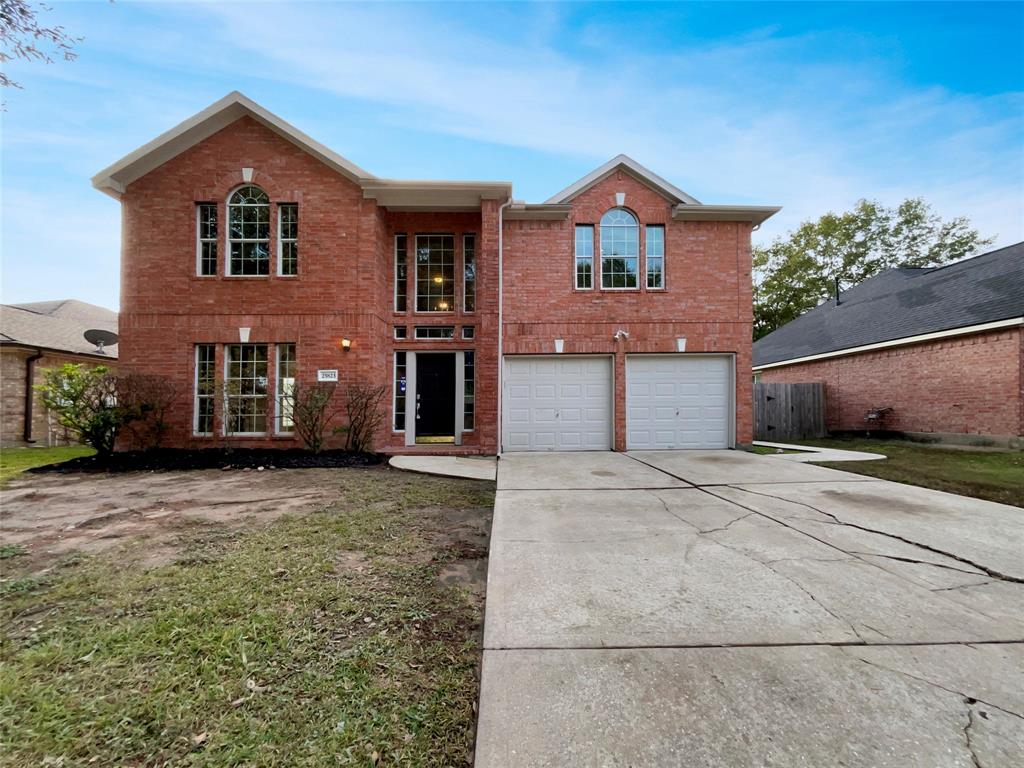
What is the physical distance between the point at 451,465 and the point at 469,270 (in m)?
5.08

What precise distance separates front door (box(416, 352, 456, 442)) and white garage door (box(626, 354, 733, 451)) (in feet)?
14.3

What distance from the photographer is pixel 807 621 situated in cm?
229

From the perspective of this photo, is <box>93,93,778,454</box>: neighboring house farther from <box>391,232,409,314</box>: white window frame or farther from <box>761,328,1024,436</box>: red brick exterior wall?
<box>761,328,1024,436</box>: red brick exterior wall

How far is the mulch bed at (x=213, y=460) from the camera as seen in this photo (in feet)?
24.4

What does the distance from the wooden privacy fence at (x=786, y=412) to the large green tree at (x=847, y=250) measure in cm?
1422

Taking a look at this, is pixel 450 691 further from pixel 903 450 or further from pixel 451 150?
pixel 451 150

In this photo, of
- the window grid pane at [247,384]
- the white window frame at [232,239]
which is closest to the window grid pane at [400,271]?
the white window frame at [232,239]

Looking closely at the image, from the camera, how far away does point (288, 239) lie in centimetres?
912

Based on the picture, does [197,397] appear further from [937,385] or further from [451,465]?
[937,385]

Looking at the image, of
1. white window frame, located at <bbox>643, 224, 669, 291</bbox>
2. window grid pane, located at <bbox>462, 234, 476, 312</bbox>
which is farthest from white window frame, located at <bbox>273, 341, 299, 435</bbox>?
white window frame, located at <bbox>643, 224, 669, 291</bbox>

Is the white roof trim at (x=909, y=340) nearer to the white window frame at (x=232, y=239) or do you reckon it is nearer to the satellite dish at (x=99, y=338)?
the white window frame at (x=232, y=239)

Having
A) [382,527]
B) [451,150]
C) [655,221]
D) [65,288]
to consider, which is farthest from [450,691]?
[65,288]

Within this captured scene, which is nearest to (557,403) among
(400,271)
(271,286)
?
(400,271)

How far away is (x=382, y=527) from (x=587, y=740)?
9.94ft
